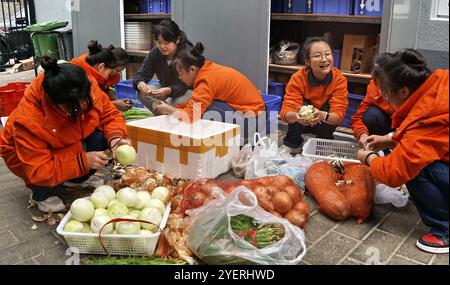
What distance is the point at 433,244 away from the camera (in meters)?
2.22

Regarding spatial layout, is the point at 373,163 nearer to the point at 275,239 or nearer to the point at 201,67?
the point at 275,239

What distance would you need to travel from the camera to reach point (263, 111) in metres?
3.78

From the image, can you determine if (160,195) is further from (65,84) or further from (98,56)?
(98,56)

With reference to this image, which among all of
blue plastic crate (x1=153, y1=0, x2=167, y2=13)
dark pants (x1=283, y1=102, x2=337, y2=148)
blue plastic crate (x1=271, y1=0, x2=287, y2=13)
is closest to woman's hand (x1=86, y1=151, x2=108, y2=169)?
dark pants (x1=283, y1=102, x2=337, y2=148)

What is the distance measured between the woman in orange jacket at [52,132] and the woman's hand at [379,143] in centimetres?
157

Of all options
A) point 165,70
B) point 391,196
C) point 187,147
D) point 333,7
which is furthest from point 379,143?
point 165,70

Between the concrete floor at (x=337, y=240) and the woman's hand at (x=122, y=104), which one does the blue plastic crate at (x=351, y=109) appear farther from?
the woman's hand at (x=122, y=104)

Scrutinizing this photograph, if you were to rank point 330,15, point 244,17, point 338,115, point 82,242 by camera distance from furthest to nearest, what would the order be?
1. point 244,17
2. point 330,15
3. point 338,115
4. point 82,242

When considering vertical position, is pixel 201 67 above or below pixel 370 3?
below

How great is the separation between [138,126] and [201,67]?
31.1 inches

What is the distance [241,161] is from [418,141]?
1.51m
